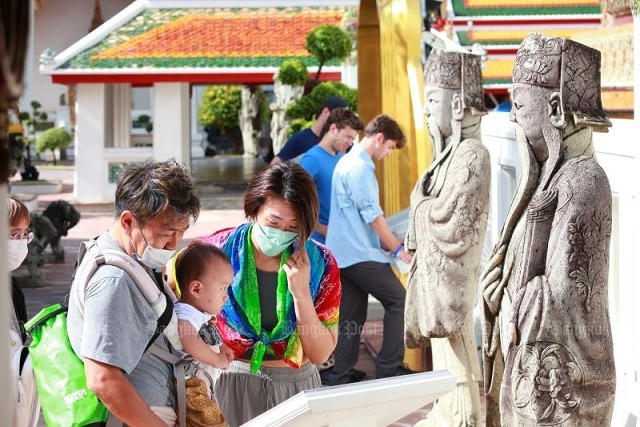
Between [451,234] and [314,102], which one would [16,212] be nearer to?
[451,234]

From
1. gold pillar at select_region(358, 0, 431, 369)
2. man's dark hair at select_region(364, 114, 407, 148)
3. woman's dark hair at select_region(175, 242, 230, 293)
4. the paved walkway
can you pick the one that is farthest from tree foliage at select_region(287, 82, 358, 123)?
woman's dark hair at select_region(175, 242, 230, 293)

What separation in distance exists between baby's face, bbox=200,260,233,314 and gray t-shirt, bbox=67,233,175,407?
0.32m

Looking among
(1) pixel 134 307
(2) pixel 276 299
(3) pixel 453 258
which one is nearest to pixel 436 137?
(3) pixel 453 258

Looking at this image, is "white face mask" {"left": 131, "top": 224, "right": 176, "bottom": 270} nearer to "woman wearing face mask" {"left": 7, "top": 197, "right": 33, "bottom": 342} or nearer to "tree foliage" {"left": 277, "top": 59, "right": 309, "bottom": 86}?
"woman wearing face mask" {"left": 7, "top": 197, "right": 33, "bottom": 342}

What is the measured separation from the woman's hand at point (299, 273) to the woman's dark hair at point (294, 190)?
0.07 m


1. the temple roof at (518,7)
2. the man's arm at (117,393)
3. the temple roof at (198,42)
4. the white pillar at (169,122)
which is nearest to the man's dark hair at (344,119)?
the man's arm at (117,393)

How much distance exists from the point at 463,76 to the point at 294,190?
208 centimetres

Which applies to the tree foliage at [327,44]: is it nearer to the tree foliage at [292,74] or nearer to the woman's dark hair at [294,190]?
the tree foliage at [292,74]

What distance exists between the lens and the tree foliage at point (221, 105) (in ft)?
129

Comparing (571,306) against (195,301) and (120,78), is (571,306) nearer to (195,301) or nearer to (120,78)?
(195,301)

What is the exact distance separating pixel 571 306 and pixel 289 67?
1329cm

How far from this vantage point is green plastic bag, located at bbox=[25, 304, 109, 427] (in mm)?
3445

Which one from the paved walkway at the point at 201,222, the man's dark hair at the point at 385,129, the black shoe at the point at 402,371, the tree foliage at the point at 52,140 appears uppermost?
the man's dark hair at the point at 385,129

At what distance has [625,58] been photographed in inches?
451
